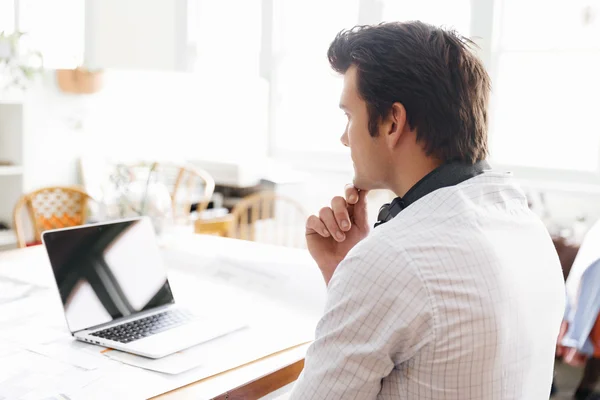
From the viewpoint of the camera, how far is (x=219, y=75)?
4.71 metres

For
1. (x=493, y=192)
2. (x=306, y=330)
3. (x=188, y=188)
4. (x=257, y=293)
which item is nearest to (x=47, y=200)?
(x=188, y=188)

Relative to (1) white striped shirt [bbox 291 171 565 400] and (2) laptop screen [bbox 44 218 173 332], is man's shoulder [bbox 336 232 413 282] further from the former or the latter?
(2) laptop screen [bbox 44 218 173 332]

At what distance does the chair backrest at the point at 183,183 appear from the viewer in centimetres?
371

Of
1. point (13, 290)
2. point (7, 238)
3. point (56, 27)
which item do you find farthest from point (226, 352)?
point (56, 27)

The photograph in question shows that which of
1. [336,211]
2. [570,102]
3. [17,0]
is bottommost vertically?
[336,211]

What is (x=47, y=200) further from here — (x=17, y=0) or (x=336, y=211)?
(x=336, y=211)

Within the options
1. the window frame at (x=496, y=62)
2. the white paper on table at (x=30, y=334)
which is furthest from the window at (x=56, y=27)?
the white paper on table at (x=30, y=334)

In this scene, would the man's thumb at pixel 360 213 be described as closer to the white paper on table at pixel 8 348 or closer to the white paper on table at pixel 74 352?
the white paper on table at pixel 74 352

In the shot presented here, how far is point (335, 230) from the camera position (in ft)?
4.19

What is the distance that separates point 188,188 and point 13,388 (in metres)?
2.94

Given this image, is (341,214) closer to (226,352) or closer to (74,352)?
(226,352)

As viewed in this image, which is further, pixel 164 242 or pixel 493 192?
pixel 164 242

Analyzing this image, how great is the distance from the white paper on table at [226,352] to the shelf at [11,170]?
241cm

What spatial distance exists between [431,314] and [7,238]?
9.55ft
